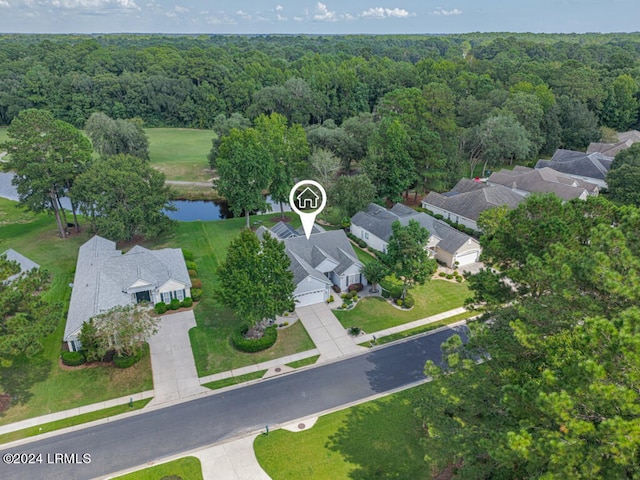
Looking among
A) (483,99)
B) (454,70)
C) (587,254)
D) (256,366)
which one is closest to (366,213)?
(256,366)

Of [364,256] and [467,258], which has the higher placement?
[467,258]

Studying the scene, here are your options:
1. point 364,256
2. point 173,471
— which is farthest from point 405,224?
point 173,471

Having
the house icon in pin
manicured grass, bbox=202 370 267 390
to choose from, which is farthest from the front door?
the house icon in pin

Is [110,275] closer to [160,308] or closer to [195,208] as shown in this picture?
[160,308]

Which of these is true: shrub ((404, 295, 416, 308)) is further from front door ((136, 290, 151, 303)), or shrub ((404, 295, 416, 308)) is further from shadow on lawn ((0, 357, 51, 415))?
shadow on lawn ((0, 357, 51, 415))

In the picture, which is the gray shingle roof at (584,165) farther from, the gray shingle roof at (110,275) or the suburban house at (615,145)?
the gray shingle roof at (110,275)

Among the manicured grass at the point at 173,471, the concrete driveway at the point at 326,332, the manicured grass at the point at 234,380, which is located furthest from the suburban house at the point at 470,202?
the manicured grass at the point at 173,471

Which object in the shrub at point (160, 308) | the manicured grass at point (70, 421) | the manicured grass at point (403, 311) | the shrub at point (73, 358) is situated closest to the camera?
the manicured grass at point (70, 421)
